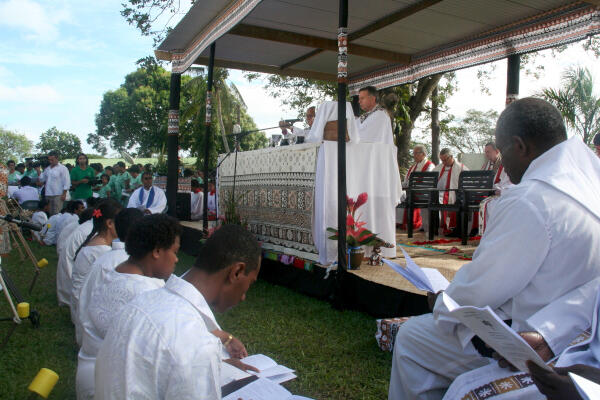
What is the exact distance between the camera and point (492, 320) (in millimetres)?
1568

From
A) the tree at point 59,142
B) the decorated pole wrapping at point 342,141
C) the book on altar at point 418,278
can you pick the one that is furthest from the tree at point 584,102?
the tree at point 59,142

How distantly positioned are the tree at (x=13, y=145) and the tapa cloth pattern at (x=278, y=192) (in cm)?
8182

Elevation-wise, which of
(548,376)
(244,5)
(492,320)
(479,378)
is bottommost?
(479,378)

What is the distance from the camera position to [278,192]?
673 cm

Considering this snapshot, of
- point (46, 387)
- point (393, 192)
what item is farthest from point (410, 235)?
point (46, 387)

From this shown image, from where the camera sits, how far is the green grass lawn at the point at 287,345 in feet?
11.3

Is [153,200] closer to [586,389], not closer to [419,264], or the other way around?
[419,264]

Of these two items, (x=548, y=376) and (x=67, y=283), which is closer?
(x=548, y=376)

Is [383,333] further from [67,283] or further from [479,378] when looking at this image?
[67,283]

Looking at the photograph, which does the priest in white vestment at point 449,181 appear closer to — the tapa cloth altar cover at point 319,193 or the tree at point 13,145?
the tapa cloth altar cover at point 319,193

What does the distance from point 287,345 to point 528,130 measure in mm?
2792

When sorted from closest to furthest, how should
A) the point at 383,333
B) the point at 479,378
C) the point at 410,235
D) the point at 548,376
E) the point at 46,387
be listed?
the point at 548,376, the point at 46,387, the point at 479,378, the point at 383,333, the point at 410,235

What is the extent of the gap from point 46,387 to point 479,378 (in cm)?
162

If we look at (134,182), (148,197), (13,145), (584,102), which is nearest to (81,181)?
(134,182)
